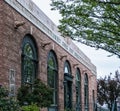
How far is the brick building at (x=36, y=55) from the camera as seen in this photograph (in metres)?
18.3

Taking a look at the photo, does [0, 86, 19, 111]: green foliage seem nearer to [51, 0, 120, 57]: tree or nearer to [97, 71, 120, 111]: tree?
[51, 0, 120, 57]: tree

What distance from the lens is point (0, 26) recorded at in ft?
57.5

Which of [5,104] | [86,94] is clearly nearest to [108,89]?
[86,94]

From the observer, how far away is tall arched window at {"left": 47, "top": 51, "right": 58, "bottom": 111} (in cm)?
2691

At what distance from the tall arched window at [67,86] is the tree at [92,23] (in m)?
14.5

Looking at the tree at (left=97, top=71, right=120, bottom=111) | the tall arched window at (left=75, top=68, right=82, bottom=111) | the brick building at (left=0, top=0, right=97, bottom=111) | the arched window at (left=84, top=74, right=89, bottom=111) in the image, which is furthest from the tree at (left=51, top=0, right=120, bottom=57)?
the tree at (left=97, top=71, right=120, bottom=111)

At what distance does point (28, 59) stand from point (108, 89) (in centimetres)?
3550

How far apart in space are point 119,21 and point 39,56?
9.75 metres

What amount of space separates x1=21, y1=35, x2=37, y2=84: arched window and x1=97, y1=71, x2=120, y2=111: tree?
1289 inches

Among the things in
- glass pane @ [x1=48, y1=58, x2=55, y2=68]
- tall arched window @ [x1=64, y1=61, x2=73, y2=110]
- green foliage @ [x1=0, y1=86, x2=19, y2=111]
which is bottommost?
green foliage @ [x1=0, y1=86, x2=19, y2=111]

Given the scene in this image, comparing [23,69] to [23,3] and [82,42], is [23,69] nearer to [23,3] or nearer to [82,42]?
[23,3]

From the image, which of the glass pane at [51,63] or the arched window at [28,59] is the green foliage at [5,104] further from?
the glass pane at [51,63]

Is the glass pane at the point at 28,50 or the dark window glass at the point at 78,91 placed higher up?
the glass pane at the point at 28,50

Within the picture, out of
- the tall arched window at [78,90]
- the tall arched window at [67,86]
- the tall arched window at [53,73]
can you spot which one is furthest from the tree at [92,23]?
the tall arched window at [78,90]
